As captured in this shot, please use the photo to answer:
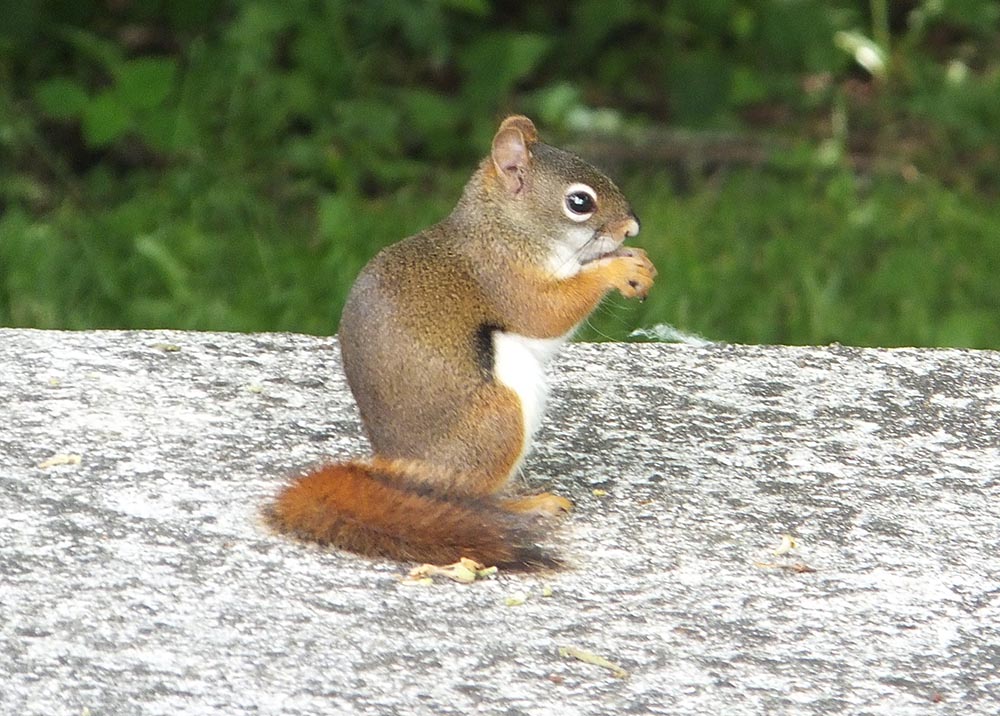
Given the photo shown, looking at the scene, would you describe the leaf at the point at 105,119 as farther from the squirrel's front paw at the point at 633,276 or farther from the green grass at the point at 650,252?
the squirrel's front paw at the point at 633,276

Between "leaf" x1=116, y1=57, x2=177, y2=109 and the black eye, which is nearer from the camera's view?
the black eye

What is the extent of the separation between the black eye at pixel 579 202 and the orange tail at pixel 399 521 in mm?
505

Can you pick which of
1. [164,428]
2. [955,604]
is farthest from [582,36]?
[955,604]

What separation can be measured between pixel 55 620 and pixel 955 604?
1107mm

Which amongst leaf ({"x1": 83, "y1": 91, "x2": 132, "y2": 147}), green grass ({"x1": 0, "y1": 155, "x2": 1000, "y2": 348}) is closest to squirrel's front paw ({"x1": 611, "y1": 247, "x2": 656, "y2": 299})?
green grass ({"x1": 0, "y1": 155, "x2": 1000, "y2": 348})

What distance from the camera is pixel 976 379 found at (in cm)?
295

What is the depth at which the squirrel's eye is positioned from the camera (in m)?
2.53

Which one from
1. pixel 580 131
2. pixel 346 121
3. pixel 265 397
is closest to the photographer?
pixel 265 397

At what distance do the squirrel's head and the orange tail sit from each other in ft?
1.45

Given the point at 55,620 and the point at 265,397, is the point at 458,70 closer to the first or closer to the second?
the point at 265,397

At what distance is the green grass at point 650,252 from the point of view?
14.1ft

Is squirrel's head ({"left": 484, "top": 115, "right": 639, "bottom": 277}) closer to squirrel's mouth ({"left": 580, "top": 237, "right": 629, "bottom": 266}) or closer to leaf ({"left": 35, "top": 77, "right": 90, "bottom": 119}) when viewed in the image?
squirrel's mouth ({"left": 580, "top": 237, "right": 629, "bottom": 266})

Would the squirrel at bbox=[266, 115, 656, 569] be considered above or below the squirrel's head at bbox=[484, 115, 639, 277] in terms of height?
below

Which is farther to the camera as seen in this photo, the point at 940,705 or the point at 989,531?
the point at 989,531
